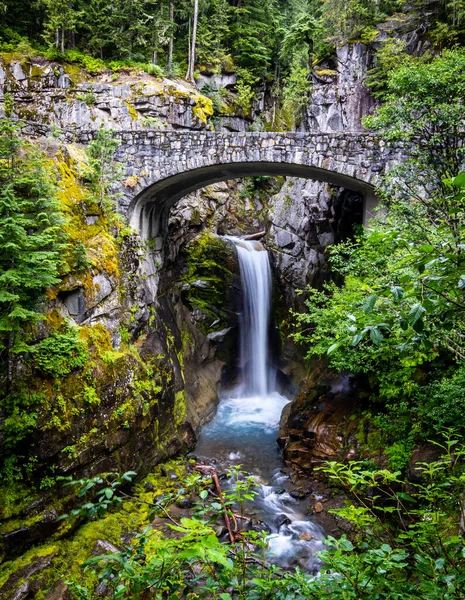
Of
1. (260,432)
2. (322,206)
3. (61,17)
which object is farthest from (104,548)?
(61,17)

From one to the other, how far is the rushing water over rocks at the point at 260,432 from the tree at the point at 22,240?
5.17 meters

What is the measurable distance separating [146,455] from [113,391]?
1.97 m

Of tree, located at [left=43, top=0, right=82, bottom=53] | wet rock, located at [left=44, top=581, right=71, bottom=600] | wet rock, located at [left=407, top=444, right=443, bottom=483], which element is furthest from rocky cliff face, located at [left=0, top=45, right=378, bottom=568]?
wet rock, located at [left=407, top=444, right=443, bottom=483]

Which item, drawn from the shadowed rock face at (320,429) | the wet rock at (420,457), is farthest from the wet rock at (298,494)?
the wet rock at (420,457)

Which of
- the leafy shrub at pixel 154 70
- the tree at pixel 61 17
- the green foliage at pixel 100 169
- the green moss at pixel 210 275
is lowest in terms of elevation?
the green moss at pixel 210 275

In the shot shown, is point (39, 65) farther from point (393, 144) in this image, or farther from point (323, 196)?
point (393, 144)

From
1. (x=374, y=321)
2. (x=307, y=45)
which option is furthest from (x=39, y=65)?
(x=374, y=321)

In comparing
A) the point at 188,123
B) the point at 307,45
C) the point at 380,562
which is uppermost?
the point at 307,45

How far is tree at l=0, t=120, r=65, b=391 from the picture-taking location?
6129mm

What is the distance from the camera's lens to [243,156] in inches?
420

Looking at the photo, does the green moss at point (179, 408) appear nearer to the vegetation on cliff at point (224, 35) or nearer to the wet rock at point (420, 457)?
the wet rock at point (420, 457)

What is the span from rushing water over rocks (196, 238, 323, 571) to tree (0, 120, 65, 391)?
517 cm

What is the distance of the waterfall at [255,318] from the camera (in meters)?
16.4

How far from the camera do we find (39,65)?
18.1 metres
